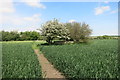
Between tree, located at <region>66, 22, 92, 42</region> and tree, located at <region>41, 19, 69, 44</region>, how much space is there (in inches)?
46.1

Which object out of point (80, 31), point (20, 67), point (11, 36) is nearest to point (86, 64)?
point (20, 67)

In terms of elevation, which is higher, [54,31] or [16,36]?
[54,31]

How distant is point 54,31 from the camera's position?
1206 inches

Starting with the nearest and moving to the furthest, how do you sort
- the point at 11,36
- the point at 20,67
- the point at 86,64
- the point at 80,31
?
the point at 20,67 → the point at 86,64 → the point at 80,31 → the point at 11,36

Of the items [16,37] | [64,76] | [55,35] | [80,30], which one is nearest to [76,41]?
[80,30]

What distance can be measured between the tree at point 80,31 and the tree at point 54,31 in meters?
1.17

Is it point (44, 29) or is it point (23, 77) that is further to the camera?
point (44, 29)

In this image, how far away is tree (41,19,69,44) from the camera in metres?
30.4

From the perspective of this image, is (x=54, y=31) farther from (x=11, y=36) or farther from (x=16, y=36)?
(x=16, y=36)

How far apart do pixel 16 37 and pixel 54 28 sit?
31.0 meters

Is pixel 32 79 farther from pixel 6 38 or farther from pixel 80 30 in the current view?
pixel 6 38

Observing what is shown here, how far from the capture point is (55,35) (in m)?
30.4

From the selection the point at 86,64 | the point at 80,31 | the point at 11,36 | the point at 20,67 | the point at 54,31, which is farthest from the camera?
the point at 11,36

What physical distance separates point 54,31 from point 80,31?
4503 millimetres
